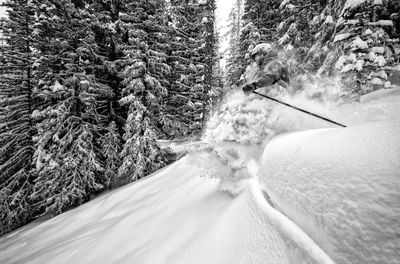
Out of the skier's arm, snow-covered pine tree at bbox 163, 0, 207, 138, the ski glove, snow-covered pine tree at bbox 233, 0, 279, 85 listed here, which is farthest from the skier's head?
snow-covered pine tree at bbox 163, 0, 207, 138

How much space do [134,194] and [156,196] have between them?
1078mm

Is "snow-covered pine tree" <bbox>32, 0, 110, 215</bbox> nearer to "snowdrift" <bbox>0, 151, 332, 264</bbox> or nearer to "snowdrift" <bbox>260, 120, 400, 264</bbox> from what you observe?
"snowdrift" <bbox>0, 151, 332, 264</bbox>

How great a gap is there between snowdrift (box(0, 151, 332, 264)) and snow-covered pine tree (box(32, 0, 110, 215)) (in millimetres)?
5808

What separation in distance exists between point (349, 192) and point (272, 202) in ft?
2.32

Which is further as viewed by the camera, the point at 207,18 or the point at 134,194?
the point at 207,18

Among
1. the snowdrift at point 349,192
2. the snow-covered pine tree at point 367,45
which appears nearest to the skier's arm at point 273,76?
the snowdrift at point 349,192

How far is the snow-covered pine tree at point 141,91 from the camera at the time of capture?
9391 millimetres

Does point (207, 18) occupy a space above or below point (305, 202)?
above

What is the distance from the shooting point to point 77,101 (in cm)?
967

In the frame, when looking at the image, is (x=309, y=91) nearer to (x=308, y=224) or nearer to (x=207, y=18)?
(x=308, y=224)

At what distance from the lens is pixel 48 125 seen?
9.62 meters

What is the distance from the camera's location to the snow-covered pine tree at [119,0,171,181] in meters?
A: 9.39

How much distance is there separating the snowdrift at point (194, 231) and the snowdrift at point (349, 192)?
112mm

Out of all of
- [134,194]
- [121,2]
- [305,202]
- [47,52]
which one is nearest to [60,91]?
[47,52]
